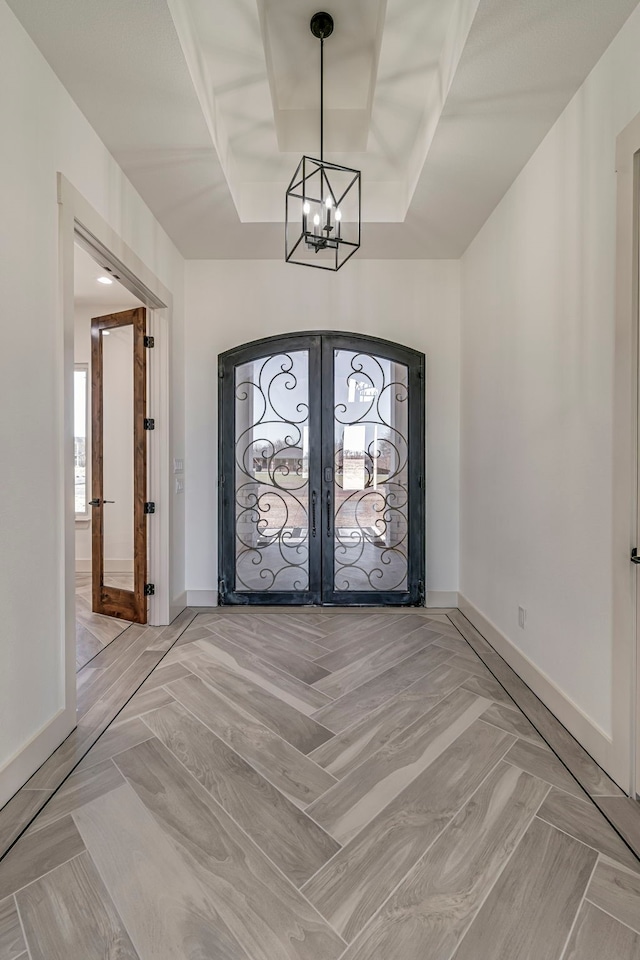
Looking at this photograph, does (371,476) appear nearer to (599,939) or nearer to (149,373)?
(149,373)

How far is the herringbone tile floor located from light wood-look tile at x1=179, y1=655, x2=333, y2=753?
0.01 meters

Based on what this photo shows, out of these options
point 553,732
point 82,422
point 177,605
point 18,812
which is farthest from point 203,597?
point 553,732

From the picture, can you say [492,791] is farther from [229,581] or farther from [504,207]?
[504,207]

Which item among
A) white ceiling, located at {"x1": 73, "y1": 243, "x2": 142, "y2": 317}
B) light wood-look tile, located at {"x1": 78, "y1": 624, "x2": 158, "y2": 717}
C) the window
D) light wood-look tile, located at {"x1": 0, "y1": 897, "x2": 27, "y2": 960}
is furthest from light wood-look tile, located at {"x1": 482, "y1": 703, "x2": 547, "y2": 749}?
the window

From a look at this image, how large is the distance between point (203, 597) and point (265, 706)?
6.38 ft

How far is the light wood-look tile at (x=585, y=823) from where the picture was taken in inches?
63.9

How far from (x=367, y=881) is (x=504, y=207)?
3.57 metres

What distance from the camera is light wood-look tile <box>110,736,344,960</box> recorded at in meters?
1.33

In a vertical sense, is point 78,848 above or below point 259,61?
below

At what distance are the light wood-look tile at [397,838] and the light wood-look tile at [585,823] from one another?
A: 259 millimetres

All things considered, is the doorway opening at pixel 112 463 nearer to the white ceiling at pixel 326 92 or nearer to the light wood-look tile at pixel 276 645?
the light wood-look tile at pixel 276 645

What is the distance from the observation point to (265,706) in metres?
2.59

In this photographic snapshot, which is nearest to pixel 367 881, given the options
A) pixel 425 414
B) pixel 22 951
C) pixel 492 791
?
pixel 492 791

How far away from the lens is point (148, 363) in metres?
3.85
